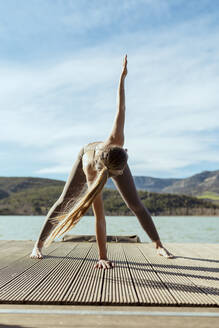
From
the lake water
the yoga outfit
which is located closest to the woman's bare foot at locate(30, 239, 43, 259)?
the yoga outfit

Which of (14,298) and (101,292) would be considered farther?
(101,292)

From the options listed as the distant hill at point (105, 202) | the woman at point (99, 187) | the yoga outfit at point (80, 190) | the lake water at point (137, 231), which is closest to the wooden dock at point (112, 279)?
the woman at point (99, 187)

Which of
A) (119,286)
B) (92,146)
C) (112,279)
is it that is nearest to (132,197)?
(92,146)

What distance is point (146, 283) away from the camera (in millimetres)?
2434

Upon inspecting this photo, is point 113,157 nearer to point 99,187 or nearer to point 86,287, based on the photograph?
point 99,187

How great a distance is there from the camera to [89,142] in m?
3.42

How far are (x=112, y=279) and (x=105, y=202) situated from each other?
168ft

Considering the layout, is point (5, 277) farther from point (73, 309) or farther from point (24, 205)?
point (24, 205)

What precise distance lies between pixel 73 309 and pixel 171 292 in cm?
70

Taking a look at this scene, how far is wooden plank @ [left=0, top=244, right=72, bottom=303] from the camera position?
6.49 ft

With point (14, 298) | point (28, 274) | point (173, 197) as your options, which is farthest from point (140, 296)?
point (173, 197)

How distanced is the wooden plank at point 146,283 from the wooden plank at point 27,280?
2.33 feet

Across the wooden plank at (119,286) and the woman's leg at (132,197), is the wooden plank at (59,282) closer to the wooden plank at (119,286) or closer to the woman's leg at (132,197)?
the wooden plank at (119,286)

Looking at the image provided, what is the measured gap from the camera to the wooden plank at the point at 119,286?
1.93m
